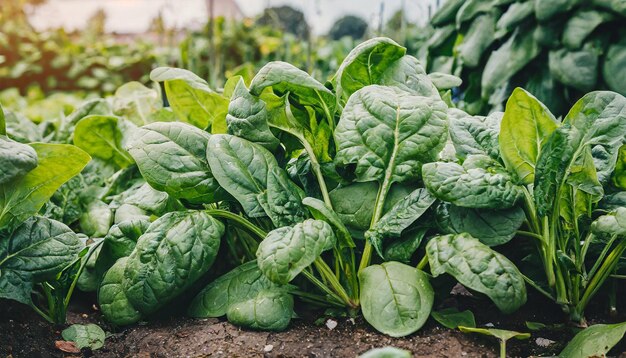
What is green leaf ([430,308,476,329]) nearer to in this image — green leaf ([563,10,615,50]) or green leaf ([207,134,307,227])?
green leaf ([207,134,307,227])

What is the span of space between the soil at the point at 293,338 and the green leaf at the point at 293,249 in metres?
0.19

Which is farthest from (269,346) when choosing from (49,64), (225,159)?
(49,64)

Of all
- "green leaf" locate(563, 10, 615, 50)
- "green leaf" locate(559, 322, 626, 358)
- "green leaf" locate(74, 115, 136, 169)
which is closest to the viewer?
"green leaf" locate(559, 322, 626, 358)

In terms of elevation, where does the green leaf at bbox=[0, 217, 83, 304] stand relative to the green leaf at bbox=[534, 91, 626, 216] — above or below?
below

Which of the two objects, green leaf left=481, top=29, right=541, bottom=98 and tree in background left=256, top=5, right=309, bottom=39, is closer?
green leaf left=481, top=29, right=541, bottom=98

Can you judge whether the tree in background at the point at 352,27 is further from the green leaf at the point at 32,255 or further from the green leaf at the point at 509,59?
the green leaf at the point at 32,255

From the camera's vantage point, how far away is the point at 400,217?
1.33m

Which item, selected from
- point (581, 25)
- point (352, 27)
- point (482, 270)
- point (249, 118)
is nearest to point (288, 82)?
point (249, 118)

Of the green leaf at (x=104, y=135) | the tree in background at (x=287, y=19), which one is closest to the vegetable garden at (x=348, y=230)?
the green leaf at (x=104, y=135)

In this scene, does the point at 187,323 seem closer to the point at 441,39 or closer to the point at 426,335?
the point at 426,335

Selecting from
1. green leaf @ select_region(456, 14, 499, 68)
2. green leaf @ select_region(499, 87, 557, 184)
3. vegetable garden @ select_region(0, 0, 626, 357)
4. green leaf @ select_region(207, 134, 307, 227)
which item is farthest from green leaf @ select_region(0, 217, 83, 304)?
green leaf @ select_region(456, 14, 499, 68)

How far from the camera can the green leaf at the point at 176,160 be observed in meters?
1.40

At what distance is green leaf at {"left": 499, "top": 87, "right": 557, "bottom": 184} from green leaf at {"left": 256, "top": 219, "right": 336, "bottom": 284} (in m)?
0.45

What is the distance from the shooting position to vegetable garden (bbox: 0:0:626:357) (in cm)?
125
